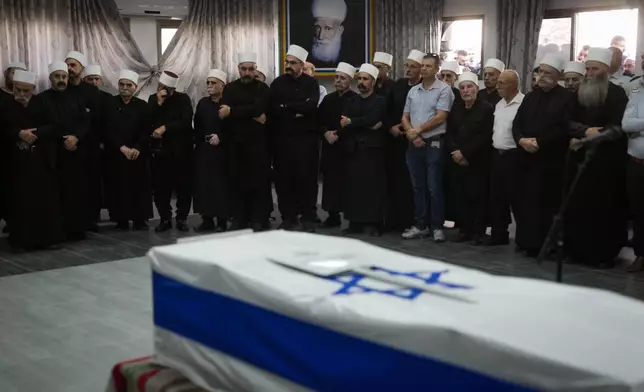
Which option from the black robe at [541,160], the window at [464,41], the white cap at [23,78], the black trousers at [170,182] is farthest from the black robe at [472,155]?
the window at [464,41]

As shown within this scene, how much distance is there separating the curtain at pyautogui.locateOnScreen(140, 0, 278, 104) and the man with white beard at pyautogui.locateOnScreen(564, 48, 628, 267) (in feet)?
20.9

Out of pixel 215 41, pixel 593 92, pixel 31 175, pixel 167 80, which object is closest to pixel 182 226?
pixel 167 80

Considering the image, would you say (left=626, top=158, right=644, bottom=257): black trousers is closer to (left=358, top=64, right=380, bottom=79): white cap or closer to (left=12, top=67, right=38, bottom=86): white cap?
(left=358, top=64, right=380, bottom=79): white cap

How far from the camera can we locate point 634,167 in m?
5.48

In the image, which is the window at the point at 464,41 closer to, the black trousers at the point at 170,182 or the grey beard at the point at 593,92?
the black trousers at the point at 170,182

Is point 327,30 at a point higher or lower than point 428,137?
higher

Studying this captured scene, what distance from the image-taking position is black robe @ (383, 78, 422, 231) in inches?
285

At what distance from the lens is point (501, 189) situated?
6.49 meters

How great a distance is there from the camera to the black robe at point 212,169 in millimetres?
7473

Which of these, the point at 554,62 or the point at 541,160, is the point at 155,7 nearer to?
the point at 554,62

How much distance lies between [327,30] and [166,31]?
2.52 meters

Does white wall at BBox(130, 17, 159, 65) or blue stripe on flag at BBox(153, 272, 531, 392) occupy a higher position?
white wall at BBox(130, 17, 159, 65)

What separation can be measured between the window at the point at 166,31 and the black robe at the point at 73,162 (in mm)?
3984

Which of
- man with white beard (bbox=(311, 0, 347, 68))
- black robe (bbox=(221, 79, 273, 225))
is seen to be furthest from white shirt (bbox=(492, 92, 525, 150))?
man with white beard (bbox=(311, 0, 347, 68))
